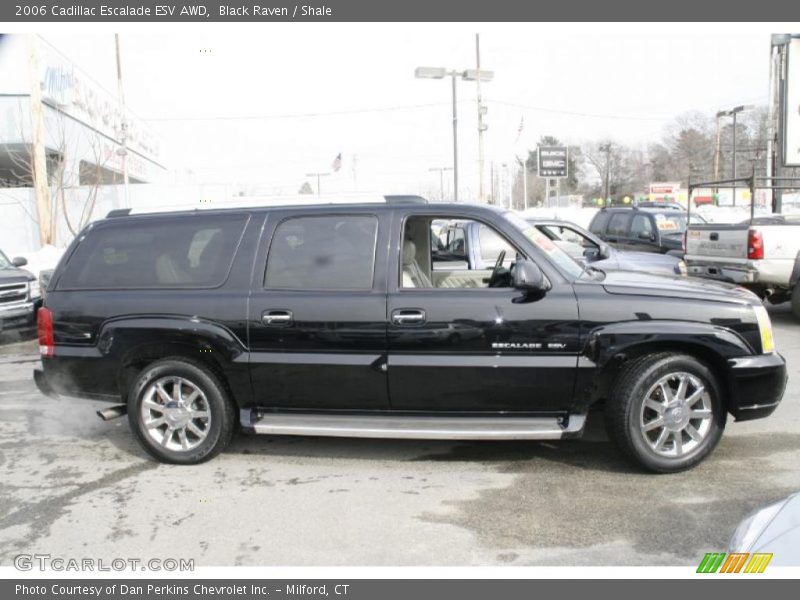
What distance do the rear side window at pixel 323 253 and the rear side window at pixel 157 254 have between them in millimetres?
347

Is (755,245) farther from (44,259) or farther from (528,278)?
(44,259)

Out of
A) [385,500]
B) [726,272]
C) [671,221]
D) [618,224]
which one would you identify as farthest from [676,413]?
[618,224]

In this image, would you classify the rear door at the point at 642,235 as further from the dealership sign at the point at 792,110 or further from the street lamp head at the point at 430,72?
the street lamp head at the point at 430,72

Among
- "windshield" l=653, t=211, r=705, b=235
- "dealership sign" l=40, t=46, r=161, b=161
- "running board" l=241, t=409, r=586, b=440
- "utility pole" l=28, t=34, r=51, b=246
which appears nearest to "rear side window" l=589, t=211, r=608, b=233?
"windshield" l=653, t=211, r=705, b=235

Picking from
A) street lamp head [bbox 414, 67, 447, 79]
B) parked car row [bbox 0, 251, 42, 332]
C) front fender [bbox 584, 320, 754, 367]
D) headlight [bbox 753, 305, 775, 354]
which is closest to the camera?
front fender [bbox 584, 320, 754, 367]

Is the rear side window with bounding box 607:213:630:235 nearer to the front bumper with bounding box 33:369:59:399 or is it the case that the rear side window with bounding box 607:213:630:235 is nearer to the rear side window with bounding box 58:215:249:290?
the rear side window with bounding box 58:215:249:290

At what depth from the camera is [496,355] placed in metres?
4.44

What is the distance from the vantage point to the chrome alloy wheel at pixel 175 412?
4.90m

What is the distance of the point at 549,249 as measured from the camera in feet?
15.5

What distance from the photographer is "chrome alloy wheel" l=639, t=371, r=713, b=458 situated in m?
4.40

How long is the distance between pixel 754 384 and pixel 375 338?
99.6 inches

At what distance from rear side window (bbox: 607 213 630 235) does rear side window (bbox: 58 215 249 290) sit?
36.7 ft

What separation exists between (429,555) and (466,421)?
115 cm
